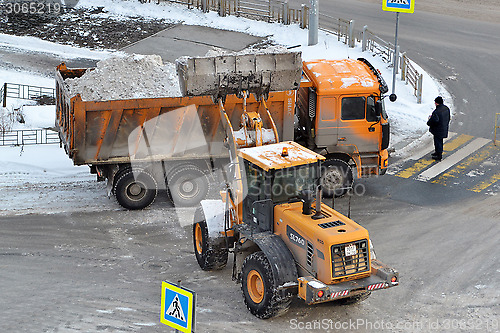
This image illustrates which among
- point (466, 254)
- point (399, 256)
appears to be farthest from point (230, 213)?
point (466, 254)

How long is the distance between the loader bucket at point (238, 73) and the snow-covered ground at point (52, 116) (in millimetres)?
3816

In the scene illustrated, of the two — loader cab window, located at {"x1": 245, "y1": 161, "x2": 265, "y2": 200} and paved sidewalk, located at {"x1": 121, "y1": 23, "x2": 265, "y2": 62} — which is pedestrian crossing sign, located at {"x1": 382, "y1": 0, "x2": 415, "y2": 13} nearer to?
paved sidewalk, located at {"x1": 121, "y1": 23, "x2": 265, "y2": 62}

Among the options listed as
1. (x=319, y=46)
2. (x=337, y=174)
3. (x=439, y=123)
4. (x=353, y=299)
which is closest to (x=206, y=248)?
(x=353, y=299)

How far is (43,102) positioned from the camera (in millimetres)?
23641

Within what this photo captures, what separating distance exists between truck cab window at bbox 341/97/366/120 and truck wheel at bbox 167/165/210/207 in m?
3.61

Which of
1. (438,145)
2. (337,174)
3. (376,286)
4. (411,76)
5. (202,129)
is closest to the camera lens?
(376,286)

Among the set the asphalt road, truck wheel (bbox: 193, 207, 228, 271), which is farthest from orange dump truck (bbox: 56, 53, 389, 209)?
the asphalt road

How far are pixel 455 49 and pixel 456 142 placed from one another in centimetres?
791

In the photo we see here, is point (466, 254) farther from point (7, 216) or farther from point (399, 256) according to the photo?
point (7, 216)

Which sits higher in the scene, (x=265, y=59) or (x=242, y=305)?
(x=265, y=59)

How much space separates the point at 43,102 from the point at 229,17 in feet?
33.1

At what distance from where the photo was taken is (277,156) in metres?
12.9

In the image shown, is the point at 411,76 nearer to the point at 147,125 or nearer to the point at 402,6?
the point at 402,6

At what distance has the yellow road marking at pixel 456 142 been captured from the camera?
2106cm
